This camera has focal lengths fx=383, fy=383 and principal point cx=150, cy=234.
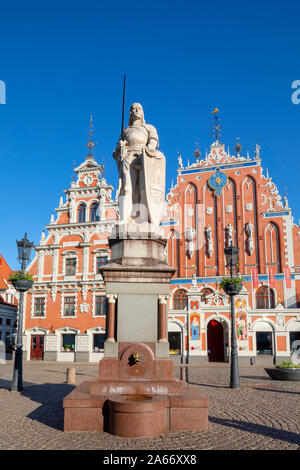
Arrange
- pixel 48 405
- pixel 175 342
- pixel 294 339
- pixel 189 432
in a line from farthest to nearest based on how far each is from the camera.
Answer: pixel 175 342, pixel 294 339, pixel 48 405, pixel 189 432

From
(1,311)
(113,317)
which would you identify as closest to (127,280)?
(113,317)

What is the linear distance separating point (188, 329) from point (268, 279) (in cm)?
744

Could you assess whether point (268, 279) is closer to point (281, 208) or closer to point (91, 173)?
point (281, 208)

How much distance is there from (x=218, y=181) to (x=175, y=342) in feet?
46.6

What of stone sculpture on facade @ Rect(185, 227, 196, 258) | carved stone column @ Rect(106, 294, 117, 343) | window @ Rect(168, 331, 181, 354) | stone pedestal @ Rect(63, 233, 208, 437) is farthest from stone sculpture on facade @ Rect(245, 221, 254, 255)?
carved stone column @ Rect(106, 294, 117, 343)

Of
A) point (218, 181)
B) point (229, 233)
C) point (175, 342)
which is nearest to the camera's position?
point (175, 342)

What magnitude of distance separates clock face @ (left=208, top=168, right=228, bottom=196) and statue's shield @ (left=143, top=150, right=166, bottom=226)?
25.5 m

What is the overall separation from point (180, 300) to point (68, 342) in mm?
9767

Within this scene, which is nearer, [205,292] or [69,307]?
[205,292]

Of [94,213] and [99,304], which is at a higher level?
[94,213]

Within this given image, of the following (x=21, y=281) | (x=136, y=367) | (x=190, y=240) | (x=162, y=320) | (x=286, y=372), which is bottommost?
(x=286, y=372)

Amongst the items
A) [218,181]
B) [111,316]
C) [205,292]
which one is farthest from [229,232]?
[111,316]

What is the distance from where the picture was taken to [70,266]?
107 ft

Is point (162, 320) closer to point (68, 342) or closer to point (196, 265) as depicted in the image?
point (196, 265)
